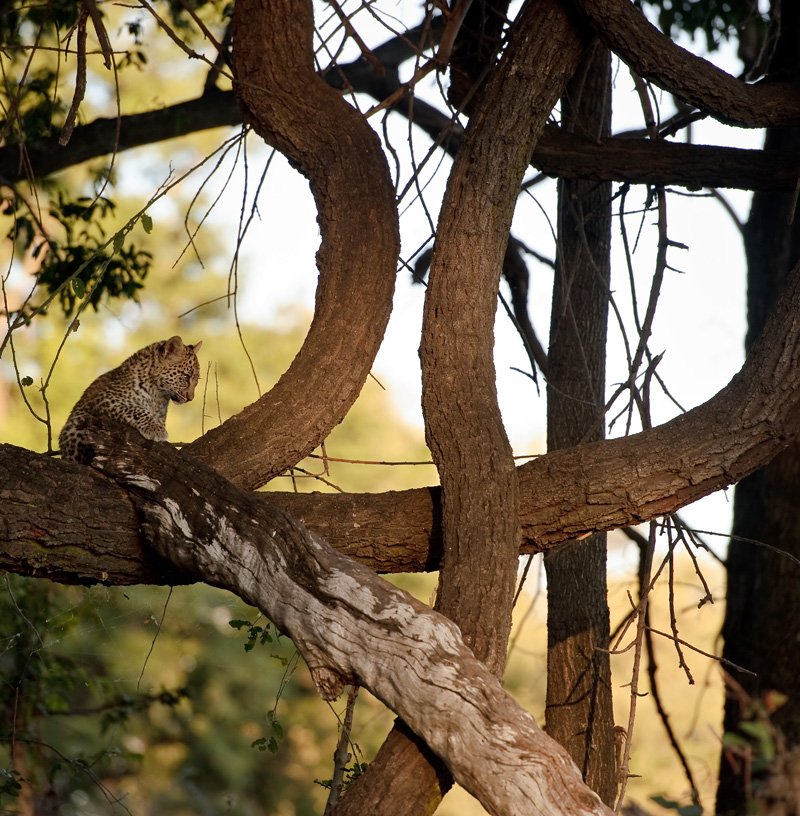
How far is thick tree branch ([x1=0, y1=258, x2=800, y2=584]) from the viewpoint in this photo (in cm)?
276

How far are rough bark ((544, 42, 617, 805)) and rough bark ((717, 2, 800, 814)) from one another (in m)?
0.92

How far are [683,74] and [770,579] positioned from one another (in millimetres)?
2594

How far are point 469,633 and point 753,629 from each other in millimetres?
2740

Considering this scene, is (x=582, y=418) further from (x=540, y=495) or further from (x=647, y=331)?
(x=540, y=495)

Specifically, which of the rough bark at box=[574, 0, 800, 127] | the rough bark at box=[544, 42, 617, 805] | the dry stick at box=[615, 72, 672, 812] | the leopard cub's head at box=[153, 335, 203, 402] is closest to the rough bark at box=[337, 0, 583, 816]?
the rough bark at box=[574, 0, 800, 127]

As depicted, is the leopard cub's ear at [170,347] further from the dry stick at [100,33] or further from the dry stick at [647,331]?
the dry stick at [647,331]

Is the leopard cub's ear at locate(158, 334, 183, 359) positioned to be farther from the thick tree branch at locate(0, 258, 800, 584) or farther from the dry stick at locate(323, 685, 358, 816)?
the dry stick at locate(323, 685, 358, 816)

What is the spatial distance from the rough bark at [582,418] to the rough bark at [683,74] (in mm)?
502

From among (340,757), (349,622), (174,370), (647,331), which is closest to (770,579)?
(647,331)

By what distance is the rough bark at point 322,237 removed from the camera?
3.07m

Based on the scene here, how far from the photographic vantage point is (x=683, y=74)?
3.25 m

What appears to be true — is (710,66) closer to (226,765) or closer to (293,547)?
(293,547)

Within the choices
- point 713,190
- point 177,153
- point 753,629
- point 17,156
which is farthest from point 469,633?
point 177,153

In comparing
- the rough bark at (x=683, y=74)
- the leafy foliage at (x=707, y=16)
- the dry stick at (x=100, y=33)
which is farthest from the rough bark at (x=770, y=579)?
the dry stick at (x=100, y=33)
